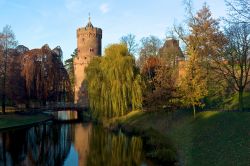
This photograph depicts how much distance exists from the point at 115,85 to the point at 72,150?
1240cm

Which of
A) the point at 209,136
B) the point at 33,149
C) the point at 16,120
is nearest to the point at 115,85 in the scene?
the point at 16,120

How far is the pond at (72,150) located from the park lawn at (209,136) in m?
2.32

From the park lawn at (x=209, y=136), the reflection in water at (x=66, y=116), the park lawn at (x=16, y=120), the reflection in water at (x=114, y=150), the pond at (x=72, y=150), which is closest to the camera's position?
the park lawn at (x=209, y=136)

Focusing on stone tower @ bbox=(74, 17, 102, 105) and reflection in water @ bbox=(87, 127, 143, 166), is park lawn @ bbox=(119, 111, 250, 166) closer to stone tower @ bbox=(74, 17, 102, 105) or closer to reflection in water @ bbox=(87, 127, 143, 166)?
reflection in water @ bbox=(87, 127, 143, 166)

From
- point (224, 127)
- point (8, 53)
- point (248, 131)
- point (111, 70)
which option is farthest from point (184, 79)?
point (8, 53)

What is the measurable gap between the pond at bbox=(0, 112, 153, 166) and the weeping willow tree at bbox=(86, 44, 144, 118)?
4408 mm

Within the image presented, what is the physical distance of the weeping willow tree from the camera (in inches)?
1325

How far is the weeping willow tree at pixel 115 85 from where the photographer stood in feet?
110

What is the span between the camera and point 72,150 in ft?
74.8

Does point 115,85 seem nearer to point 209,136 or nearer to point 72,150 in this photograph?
point 72,150

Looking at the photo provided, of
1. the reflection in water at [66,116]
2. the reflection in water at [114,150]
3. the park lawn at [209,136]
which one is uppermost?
the park lawn at [209,136]

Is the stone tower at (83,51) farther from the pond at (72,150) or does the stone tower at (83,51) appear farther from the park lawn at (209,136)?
the park lawn at (209,136)

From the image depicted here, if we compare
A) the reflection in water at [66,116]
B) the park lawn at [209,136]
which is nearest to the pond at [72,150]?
the park lawn at [209,136]

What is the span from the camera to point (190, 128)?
21812mm
